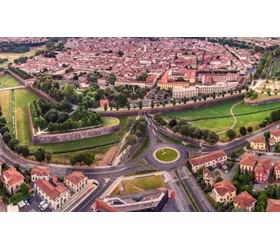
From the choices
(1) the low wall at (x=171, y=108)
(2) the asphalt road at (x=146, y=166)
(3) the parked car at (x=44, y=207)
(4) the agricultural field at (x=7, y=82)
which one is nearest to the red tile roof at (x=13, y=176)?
Result: (2) the asphalt road at (x=146, y=166)

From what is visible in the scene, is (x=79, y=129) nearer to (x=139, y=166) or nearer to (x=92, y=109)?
(x=92, y=109)

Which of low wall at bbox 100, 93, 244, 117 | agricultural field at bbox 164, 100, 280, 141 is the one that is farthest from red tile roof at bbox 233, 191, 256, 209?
low wall at bbox 100, 93, 244, 117

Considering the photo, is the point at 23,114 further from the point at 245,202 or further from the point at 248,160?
the point at 245,202

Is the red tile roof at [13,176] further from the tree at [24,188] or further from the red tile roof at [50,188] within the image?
the red tile roof at [50,188]

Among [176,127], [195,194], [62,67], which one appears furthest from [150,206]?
[62,67]

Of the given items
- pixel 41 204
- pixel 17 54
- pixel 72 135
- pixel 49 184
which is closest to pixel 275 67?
pixel 72 135
